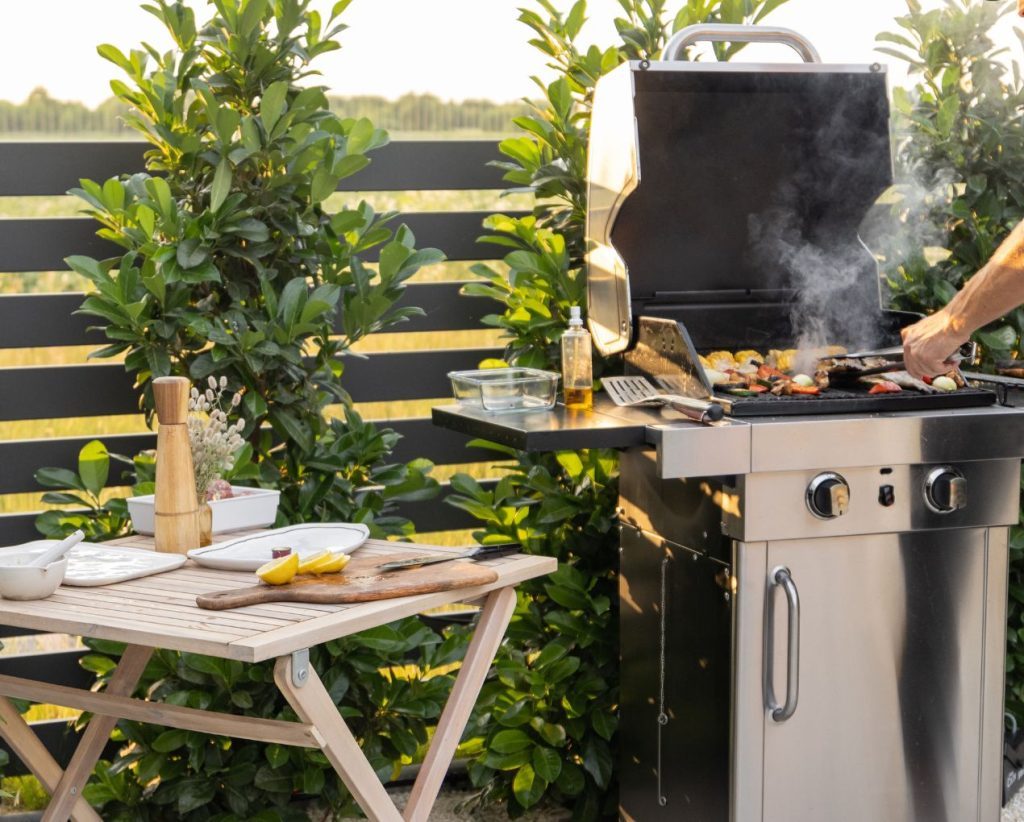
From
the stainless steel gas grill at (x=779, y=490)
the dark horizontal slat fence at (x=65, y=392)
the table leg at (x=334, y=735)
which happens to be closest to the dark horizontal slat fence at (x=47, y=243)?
the dark horizontal slat fence at (x=65, y=392)

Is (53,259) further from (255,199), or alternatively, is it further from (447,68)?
(447,68)

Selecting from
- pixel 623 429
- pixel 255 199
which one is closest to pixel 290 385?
pixel 255 199

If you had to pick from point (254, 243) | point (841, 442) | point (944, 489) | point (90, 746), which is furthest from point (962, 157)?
point (90, 746)

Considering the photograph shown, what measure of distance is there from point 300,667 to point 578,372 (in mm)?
985

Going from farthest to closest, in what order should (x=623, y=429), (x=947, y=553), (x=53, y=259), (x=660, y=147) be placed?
(x=53, y=259)
(x=660, y=147)
(x=947, y=553)
(x=623, y=429)

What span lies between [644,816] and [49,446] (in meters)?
1.60

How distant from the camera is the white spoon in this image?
6.55 feet

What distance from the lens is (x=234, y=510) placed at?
2428 millimetres

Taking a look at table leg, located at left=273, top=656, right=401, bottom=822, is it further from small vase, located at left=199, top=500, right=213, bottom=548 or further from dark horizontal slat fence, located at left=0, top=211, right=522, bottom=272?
dark horizontal slat fence, located at left=0, top=211, right=522, bottom=272

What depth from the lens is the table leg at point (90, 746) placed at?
235 centimetres

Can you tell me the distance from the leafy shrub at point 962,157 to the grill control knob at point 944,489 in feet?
2.68

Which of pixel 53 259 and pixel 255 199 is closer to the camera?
pixel 255 199

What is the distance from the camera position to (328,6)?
3.20 metres

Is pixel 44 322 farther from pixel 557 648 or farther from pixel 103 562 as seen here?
pixel 557 648
